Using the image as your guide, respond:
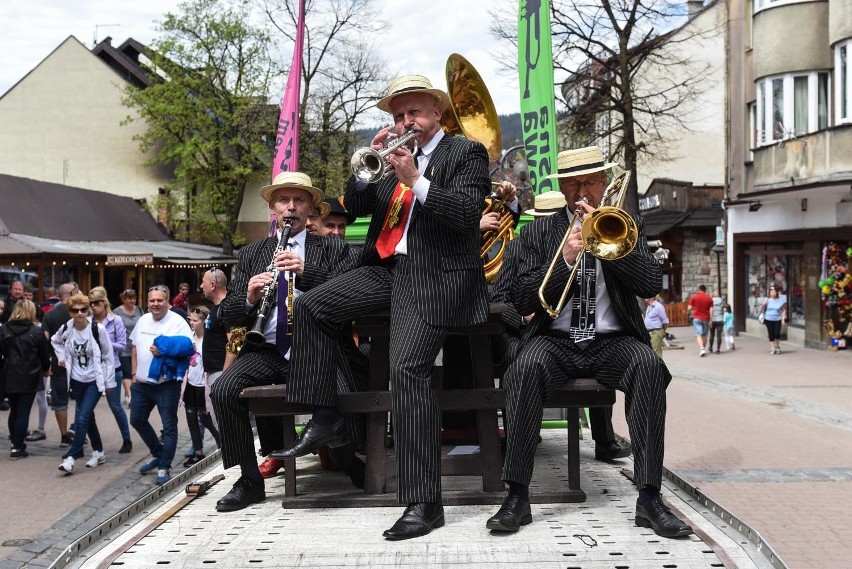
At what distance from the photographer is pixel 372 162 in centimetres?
410

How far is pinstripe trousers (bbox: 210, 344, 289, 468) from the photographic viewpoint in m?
4.37

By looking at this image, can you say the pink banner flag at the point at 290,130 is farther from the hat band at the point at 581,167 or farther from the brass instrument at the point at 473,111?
the hat band at the point at 581,167

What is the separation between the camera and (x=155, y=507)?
3.80 m

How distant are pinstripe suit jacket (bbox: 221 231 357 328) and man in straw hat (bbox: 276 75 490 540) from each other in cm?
35

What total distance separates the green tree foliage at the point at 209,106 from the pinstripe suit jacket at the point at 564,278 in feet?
120

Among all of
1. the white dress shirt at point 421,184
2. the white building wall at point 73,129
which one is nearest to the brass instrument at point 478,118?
the white dress shirt at point 421,184

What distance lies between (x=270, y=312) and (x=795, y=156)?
22.9 meters

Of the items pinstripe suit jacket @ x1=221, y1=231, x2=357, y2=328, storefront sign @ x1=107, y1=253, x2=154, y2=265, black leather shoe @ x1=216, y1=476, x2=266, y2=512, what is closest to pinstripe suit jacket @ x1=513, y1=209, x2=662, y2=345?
pinstripe suit jacket @ x1=221, y1=231, x2=357, y2=328

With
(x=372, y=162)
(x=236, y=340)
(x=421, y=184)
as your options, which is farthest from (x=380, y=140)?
(x=236, y=340)

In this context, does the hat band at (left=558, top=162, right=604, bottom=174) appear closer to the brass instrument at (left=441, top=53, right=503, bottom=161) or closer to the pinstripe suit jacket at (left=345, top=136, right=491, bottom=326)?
the pinstripe suit jacket at (left=345, top=136, right=491, bottom=326)

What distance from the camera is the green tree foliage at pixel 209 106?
1582 inches

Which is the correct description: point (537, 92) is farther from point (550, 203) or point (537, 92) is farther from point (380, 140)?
point (380, 140)

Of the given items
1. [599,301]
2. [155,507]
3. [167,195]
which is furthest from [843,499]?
[167,195]

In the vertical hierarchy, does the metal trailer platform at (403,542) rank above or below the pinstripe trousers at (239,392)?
below
